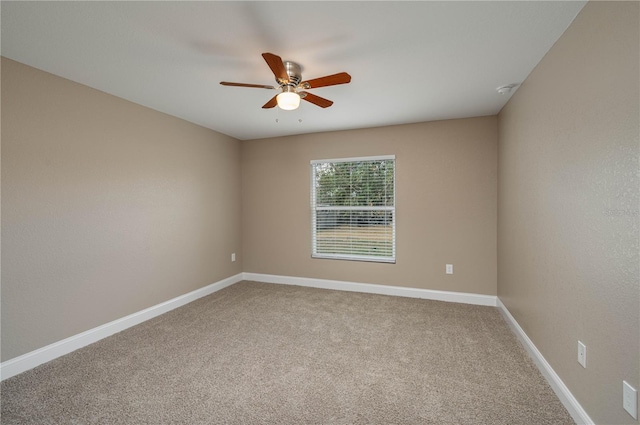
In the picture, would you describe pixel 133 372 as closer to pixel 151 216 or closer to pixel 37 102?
pixel 151 216

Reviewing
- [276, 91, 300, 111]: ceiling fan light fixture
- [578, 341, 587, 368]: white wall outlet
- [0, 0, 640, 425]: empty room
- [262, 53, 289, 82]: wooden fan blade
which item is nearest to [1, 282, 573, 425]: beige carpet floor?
→ [0, 0, 640, 425]: empty room

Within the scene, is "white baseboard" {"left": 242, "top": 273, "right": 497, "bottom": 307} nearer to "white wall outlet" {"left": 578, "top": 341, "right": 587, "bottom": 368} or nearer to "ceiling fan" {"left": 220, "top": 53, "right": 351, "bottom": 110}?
"white wall outlet" {"left": 578, "top": 341, "right": 587, "bottom": 368}

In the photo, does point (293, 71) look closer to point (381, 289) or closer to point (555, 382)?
point (555, 382)

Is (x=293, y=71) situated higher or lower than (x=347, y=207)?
higher

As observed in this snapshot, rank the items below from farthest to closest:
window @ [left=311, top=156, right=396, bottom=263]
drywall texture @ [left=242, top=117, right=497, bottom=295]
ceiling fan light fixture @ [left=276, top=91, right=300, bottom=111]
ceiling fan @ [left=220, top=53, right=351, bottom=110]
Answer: window @ [left=311, top=156, right=396, bottom=263], drywall texture @ [left=242, top=117, right=497, bottom=295], ceiling fan light fixture @ [left=276, top=91, right=300, bottom=111], ceiling fan @ [left=220, top=53, right=351, bottom=110]

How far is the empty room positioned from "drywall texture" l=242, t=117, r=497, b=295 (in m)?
0.03

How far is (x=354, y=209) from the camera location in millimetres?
4301

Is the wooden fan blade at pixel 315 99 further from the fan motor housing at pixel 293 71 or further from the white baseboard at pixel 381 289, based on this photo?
the white baseboard at pixel 381 289

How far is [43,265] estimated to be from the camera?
7.73ft

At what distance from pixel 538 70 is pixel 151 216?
4021 mm

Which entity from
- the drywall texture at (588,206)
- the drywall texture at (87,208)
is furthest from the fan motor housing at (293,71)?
the drywall texture at (87,208)

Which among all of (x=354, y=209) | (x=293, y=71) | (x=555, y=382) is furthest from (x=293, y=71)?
(x=555, y=382)

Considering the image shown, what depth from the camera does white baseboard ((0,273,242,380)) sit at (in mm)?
2166

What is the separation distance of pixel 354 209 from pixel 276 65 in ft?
9.11
